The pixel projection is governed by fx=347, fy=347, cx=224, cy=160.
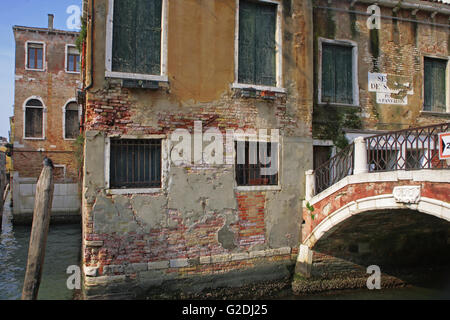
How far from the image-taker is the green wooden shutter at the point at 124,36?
5.48 meters

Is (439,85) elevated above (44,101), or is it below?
below

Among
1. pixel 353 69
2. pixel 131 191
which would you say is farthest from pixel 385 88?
pixel 131 191

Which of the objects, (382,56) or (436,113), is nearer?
(382,56)

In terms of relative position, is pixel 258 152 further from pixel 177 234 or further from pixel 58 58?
pixel 58 58

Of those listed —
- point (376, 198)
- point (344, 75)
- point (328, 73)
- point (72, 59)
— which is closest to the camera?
point (376, 198)

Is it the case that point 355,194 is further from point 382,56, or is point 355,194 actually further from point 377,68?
point 382,56

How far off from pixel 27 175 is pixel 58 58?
5.45 meters

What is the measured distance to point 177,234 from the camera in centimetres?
566

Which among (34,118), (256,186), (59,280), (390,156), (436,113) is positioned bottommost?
(59,280)

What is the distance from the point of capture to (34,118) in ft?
51.8

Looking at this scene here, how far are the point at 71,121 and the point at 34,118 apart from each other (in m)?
1.55

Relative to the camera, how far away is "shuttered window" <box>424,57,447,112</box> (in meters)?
7.93

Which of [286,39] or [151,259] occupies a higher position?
[286,39]
